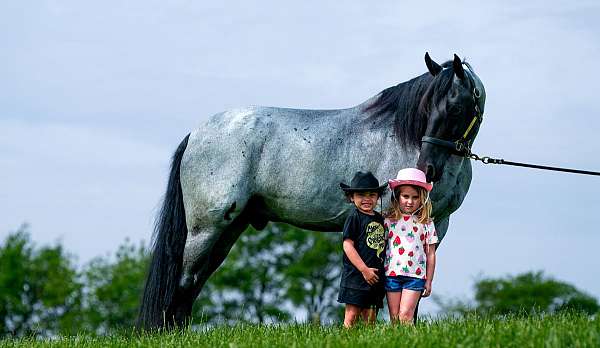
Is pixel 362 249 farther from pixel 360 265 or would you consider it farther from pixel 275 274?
pixel 275 274

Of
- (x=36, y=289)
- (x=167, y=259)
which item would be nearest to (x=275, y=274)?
(x=36, y=289)

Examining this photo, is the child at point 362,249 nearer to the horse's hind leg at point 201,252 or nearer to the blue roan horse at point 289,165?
the blue roan horse at point 289,165

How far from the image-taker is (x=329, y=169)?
30.0ft

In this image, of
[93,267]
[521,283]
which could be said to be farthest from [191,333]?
[521,283]

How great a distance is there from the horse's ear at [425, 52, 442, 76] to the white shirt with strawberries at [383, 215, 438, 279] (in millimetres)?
1924

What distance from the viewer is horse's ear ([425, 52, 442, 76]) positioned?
8.44 metres

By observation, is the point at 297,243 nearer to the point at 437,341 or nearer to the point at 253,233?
the point at 253,233

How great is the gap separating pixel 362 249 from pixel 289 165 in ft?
7.49

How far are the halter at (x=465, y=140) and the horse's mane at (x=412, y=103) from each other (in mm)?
267

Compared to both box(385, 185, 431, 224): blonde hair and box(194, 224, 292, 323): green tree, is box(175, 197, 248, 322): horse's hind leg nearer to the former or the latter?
box(385, 185, 431, 224): blonde hair

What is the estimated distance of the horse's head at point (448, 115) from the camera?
27.2 ft

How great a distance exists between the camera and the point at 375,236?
7188mm

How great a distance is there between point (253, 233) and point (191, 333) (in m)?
34.7

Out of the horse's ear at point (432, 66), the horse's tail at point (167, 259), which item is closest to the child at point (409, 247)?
the horse's ear at point (432, 66)
